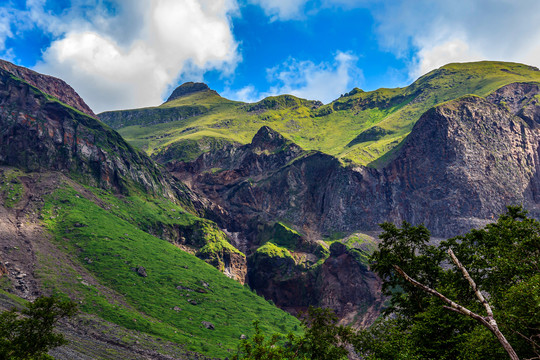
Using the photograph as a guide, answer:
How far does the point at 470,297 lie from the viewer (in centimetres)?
4066

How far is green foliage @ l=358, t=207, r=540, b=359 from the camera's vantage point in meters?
24.2

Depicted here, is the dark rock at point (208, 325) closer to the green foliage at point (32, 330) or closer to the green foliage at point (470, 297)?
the green foliage at point (32, 330)

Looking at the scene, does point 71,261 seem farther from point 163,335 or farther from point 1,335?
point 1,335

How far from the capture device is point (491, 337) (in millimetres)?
22688

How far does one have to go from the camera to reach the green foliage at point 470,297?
24203 millimetres

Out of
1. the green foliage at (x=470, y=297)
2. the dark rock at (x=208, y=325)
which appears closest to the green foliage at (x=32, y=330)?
the green foliage at (x=470, y=297)

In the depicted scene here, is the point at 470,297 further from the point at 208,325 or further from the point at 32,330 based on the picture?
the point at 208,325

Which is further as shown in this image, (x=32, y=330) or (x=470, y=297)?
(x=32, y=330)

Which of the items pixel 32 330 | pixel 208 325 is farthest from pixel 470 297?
pixel 208 325

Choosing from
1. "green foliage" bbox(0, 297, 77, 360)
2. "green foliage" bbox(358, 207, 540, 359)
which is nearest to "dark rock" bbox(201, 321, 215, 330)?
"green foliage" bbox(0, 297, 77, 360)

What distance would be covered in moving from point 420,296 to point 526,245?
13.9m

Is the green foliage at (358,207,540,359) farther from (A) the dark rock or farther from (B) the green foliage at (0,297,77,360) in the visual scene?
(A) the dark rock

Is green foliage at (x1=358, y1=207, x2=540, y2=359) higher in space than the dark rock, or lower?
higher

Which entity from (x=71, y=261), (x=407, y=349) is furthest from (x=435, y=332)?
(x=71, y=261)
